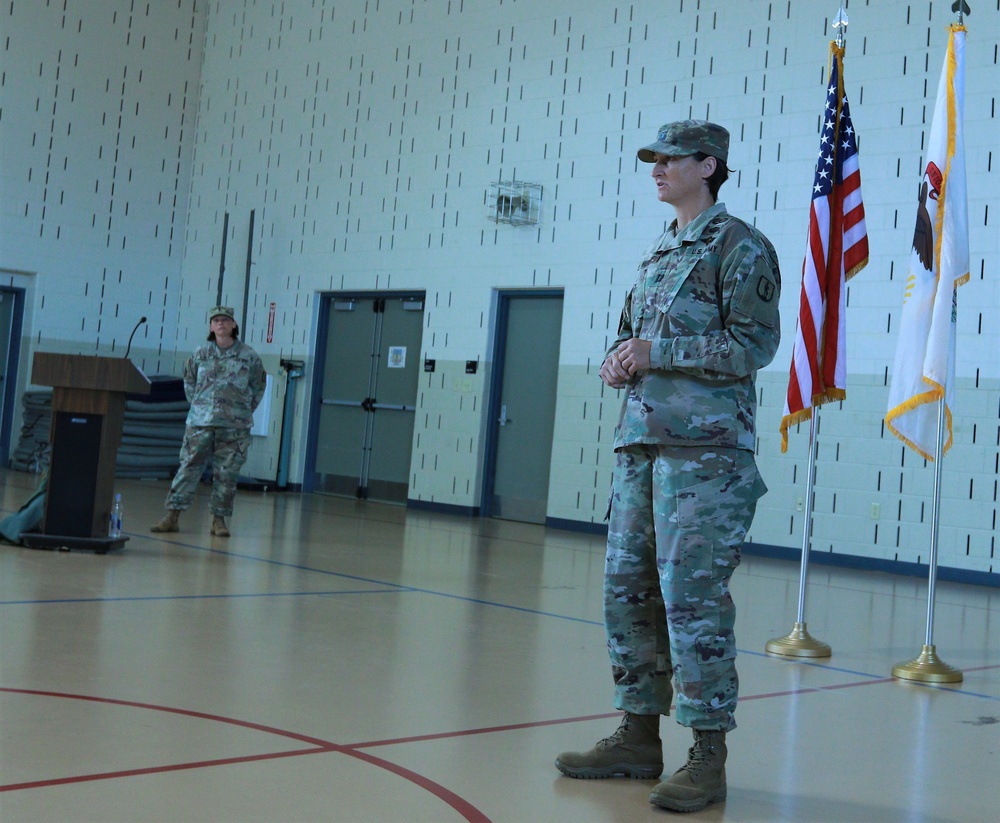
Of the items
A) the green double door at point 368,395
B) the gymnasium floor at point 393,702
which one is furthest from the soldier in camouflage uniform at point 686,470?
the green double door at point 368,395

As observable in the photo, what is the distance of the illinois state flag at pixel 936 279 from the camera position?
19.3ft

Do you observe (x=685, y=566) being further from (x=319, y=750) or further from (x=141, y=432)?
(x=141, y=432)

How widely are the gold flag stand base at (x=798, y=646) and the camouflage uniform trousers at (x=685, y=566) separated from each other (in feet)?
8.90

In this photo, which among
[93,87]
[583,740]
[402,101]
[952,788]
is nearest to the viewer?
[952,788]

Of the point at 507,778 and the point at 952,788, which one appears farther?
the point at 952,788

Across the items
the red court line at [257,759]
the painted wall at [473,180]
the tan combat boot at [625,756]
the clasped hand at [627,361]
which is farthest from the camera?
the painted wall at [473,180]

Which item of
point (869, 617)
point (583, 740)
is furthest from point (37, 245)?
point (583, 740)

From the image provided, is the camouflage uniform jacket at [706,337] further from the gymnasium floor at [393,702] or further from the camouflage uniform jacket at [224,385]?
the camouflage uniform jacket at [224,385]

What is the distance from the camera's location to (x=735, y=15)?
12.2 metres

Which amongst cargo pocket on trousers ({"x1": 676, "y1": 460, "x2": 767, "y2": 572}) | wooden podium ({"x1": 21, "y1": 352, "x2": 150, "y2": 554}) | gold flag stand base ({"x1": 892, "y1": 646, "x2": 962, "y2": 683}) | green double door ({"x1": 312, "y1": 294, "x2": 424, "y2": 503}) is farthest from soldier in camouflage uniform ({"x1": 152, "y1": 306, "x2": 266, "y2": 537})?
cargo pocket on trousers ({"x1": 676, "y1": 460, "x2": 767, "y2": 572})

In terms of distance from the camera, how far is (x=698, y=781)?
304cm

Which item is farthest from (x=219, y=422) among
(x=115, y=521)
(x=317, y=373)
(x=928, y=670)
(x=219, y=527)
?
(x=317, y=373)

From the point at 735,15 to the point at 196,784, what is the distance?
1109cm

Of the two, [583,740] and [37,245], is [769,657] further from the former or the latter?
[37,245]
